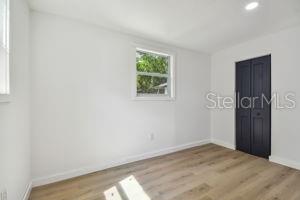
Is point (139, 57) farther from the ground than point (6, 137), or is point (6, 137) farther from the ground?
point (139, 57)

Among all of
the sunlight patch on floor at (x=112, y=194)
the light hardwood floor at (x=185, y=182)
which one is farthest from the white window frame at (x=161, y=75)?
the sunlight patch on floor at (x=112, y=194)

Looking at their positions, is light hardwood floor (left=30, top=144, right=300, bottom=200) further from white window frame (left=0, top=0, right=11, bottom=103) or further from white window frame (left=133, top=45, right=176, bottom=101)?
white window frame (left=0, top=0, right=11, bottom=103)

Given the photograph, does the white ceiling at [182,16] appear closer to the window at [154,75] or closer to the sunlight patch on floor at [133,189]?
the window at [154,75]

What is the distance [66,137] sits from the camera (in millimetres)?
2268

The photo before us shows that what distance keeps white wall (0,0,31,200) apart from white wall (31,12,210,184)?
19cm

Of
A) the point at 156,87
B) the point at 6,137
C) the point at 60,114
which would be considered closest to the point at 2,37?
the point at 6,137

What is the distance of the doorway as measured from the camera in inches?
118

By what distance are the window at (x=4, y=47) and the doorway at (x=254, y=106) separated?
3.92 meters

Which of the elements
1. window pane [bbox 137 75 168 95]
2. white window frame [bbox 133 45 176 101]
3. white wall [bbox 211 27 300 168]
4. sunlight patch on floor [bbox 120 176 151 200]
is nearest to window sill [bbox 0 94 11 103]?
sunlight patch on floor [bbox 120 176 151 200]

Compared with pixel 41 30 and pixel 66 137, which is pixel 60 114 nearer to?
pixel 66 137

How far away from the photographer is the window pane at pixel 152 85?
3.07 m

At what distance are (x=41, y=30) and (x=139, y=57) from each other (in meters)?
1.61

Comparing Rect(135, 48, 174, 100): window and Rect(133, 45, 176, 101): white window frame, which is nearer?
Rect(133, 45, 176, 101): white window frame

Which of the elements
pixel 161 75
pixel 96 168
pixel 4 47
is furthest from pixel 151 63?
pixel 4 47
